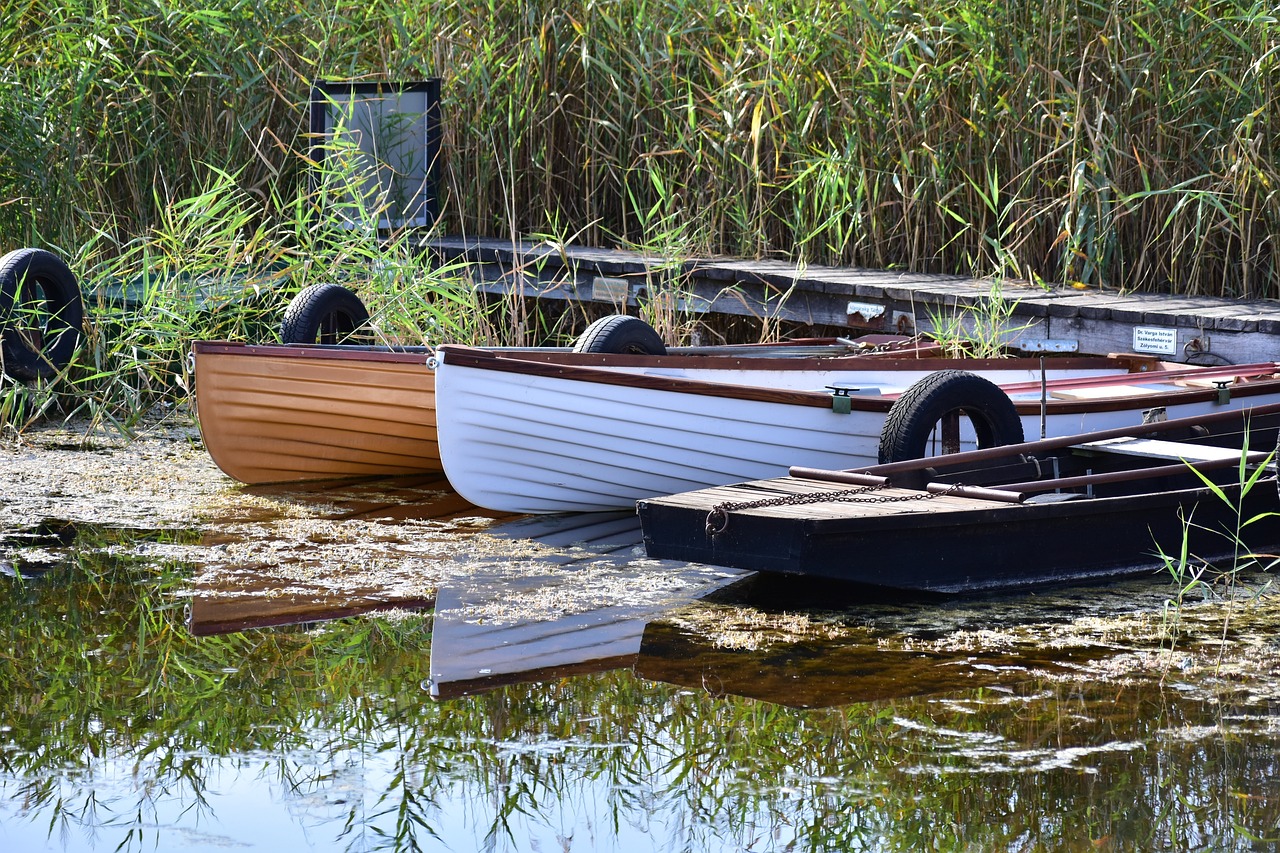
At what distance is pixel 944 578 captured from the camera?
489 centimetres

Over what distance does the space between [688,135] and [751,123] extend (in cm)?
51

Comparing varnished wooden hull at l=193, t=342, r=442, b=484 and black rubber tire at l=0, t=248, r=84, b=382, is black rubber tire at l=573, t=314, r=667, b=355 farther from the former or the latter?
black rubber tire at l=0, t=248, r=84, b=382

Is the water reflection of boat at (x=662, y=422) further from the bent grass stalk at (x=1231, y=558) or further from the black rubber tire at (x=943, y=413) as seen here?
the bent grass stalk at (x=1231, y=558)

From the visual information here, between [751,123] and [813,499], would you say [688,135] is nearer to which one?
[751,123]

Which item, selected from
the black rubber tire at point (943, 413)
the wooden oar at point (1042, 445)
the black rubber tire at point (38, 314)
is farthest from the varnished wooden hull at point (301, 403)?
the black rubber tire at point (943, 413)

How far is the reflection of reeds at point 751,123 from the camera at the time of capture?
7727mm

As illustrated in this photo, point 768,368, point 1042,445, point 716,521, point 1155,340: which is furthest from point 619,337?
point 1155,340

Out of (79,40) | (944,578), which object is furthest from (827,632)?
(79,40)

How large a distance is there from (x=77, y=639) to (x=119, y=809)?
4.36ft

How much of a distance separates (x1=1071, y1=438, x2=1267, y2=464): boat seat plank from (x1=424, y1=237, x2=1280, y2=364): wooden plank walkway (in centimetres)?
140

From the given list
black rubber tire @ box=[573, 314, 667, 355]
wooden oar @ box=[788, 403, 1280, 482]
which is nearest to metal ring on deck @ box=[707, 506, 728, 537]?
wooden oar @ box=[788, 403, 1280, 482]

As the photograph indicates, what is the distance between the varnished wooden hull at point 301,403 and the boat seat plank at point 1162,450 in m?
2.59

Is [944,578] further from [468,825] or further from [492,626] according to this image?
[468,825]

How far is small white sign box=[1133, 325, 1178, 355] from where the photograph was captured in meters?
7.15
